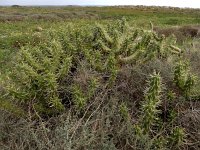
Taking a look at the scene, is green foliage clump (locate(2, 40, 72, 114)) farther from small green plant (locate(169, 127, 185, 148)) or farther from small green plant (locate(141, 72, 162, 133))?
small green plant (locate(169, 127, 185, 148))

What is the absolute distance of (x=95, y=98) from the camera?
4.40 meters

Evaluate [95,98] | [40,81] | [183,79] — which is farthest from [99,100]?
[183,79]

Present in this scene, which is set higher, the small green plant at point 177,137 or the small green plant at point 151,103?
the small green plant at point 151,103

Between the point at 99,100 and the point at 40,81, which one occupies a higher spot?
the point at 40,81

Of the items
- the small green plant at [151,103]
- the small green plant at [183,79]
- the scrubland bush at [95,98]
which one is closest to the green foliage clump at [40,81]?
the scrubland bush at [95,98]

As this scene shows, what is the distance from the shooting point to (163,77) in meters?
4.68

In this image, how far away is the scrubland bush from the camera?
408 centimetres

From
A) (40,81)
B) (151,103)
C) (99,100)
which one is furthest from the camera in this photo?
(99,100)

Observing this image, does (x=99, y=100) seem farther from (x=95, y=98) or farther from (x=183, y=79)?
(x=183, y=79)

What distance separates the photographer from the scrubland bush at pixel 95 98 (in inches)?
161

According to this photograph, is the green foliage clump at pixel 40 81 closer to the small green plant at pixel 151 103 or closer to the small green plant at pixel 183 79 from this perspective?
the small green plant at pixel 151 103

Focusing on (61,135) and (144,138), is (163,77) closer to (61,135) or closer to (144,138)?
(144,138)

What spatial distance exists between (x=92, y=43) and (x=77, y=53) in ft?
0.81

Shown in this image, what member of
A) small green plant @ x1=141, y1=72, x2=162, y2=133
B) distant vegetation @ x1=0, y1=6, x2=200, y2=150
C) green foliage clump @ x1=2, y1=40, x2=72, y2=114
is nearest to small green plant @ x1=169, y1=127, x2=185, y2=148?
distant vegetation @ x1=0, y1=6, x2=200, y2=150
